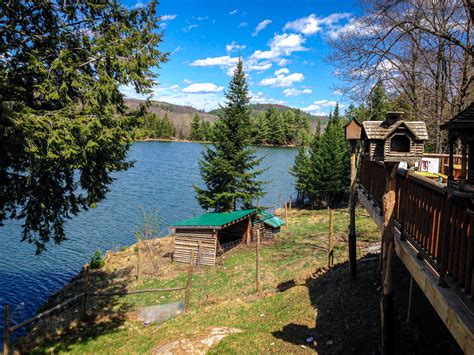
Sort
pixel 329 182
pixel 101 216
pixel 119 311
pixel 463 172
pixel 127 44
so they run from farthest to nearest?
1. pixel 329 182
2. pixel 101 216
3. pixel 119 311
4. pixel 127 44
5. pixel 463 172

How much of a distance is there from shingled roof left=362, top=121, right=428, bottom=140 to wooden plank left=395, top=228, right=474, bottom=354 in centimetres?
194

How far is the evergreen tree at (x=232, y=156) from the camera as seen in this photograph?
25.0 metres

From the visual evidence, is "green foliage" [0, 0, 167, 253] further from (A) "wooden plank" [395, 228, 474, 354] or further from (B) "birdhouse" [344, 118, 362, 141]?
(A) "wooden plank" [395, 228, 474, 354]

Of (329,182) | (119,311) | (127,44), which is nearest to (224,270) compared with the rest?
(119,311)

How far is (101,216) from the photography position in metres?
29.5

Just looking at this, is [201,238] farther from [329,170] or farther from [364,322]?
[329,170]

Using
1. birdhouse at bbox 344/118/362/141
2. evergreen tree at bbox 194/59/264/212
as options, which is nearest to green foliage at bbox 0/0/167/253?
birdhouse at bbox 344/118/362/141

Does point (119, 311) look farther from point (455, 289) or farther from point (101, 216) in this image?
point (101, 216)

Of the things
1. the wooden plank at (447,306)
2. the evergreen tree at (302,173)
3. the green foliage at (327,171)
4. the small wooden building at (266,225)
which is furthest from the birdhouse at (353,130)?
the evergreen tree at (302,173)

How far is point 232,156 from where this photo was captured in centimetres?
2506

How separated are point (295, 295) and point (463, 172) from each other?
7.15 meters

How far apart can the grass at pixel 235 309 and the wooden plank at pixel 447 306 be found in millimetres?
3349

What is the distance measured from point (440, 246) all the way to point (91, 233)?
82.3 feet

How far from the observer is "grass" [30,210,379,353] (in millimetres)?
8586
